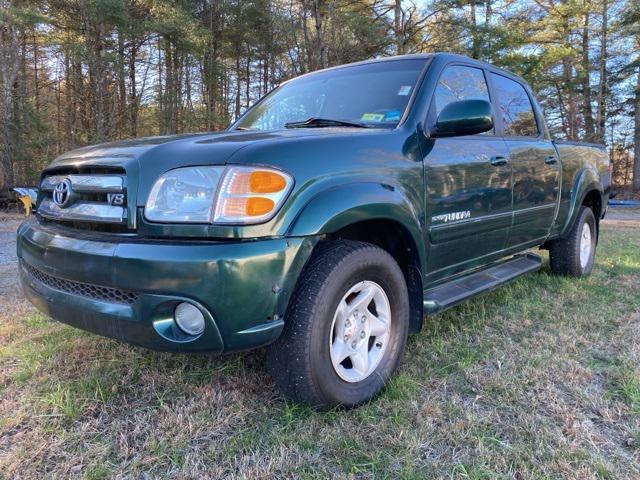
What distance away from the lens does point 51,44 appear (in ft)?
50.5

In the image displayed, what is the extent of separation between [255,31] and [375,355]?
2052 cm

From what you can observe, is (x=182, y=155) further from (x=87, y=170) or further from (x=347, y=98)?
(x=347, y=98)

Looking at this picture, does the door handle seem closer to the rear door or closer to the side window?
the rear door

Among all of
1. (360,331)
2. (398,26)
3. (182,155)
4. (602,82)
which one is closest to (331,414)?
(360,331)

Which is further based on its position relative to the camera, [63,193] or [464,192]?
[464,192]

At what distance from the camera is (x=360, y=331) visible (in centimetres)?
226

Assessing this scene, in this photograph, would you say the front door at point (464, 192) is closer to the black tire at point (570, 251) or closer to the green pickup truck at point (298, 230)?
the green pickup truck at point (298, 230)

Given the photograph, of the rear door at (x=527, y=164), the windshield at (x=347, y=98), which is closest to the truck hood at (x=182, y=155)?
the windshield at (x=347, y=98)

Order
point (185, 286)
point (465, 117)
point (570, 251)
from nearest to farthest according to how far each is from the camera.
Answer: point (185, 286) → point (465, 117) → point (570, 251)

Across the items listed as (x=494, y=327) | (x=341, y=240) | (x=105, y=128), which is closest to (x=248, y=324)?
(x=341, y=240)

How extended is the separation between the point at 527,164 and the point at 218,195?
2629 millimetres

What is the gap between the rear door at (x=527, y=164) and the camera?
3.46 meters

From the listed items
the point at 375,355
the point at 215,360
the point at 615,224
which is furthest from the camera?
the point at 615,224

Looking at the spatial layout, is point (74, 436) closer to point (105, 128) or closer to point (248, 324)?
point (248, 324)
